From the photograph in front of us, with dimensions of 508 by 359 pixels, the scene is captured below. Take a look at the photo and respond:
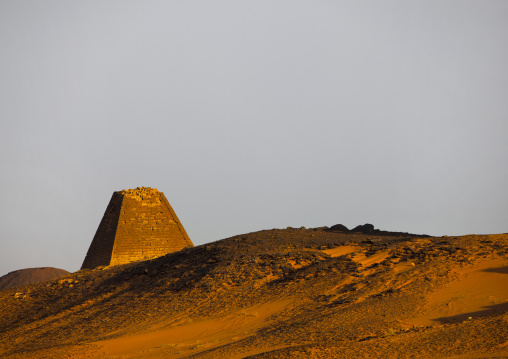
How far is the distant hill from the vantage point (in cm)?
6731

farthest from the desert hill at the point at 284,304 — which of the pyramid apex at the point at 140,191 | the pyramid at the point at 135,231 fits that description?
the pyramid apex at the point at 140,191

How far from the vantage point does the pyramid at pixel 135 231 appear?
3133cm

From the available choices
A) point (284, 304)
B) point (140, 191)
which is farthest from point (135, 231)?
point (284, 304)

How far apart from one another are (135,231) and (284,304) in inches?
639

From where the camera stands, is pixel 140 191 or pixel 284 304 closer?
pixel 284 304

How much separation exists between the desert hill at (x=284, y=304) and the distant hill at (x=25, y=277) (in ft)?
143

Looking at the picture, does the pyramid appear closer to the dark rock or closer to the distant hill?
the dark rock

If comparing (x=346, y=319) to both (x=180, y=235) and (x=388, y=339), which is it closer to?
(x=388, y=339)

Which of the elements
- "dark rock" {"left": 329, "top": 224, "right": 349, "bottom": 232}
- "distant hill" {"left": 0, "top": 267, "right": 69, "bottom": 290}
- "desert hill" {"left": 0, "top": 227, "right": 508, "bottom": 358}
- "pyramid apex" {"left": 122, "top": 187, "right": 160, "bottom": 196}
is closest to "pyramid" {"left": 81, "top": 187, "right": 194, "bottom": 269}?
"pyramid apex" {"left": 122, "top": 187, "right": 160, "bottom": 196}

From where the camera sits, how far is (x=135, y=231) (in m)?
32.0

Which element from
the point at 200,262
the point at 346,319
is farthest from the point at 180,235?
the point at 346,319

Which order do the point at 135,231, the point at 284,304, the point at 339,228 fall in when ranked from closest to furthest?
the point at 284,304
the point at 339,228
the point at 135,231

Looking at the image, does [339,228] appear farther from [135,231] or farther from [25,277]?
[25,277]

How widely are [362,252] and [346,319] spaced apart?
6735 millimetres
